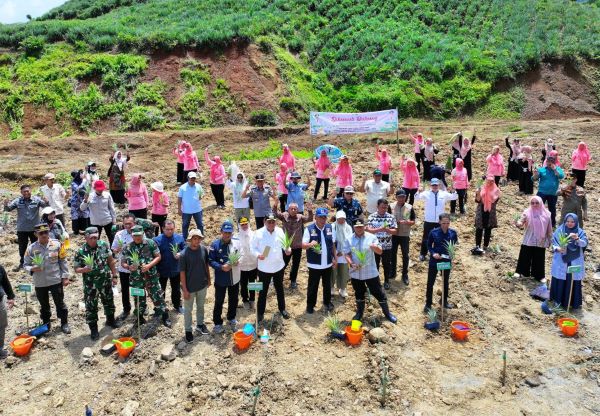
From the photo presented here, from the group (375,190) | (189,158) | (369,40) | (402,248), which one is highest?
(369,40)

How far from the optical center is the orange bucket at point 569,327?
8.00m

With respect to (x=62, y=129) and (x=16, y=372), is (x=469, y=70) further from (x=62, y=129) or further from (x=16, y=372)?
(x=16, y=372)

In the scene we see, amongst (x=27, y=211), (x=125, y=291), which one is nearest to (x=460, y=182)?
(x=125, y=291)

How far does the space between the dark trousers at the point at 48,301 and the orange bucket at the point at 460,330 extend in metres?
5.93

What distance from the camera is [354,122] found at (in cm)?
1881

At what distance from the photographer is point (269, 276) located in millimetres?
8078

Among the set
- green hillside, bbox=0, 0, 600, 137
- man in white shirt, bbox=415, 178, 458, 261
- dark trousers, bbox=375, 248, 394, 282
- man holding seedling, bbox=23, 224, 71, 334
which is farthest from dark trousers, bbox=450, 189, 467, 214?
green hillside, bbox=0, 0, 600, 137

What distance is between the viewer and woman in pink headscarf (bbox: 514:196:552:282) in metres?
9.15

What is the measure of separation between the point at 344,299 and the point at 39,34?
2917 cm

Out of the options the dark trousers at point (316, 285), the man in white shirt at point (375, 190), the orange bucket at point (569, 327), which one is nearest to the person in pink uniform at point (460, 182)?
the man in white shirt at point (375, 190)

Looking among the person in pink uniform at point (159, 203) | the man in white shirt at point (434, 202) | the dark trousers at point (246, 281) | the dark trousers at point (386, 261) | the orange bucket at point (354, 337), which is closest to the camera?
the orange bucket at point (354, 337)

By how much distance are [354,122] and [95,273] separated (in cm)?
1275

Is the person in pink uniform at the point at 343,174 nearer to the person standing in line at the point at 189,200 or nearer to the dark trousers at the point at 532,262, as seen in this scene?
the person standing in line at the point at 189,200

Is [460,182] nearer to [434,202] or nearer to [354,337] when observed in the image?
[434,202]
